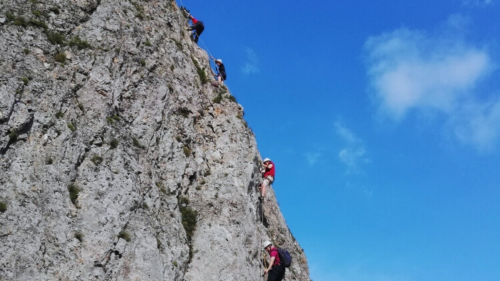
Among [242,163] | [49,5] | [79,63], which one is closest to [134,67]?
[79,63]

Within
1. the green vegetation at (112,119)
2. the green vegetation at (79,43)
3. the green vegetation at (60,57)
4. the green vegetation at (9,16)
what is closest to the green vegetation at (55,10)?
the green vegetation at (79,43)

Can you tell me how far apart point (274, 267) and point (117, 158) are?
8.90m

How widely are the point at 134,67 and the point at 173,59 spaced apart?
329 cm

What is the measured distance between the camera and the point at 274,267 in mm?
22484

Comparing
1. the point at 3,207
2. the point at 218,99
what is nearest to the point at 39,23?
the point at 3,207

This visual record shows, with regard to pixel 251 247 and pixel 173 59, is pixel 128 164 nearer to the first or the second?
pixel 251 247

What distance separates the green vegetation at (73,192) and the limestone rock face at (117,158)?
0.13ft

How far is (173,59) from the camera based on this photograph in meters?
27.1

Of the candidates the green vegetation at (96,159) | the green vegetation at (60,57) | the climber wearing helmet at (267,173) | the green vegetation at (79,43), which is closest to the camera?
the green vegetation at (96,159)

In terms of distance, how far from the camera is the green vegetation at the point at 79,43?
74.4 ft

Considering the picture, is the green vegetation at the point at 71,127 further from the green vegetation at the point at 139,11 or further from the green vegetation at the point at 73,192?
the green vegetation at the point at 139,11

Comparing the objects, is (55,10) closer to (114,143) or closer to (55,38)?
(55,38)

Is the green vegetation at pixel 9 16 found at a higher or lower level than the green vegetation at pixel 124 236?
higher

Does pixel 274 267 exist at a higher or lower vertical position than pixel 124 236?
higher
